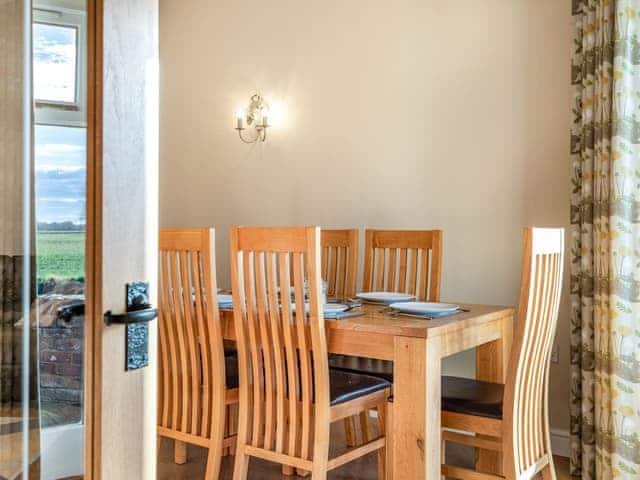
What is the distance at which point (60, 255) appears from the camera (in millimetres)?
1233

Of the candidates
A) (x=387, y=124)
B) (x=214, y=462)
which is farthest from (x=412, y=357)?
(x=387, y=124)

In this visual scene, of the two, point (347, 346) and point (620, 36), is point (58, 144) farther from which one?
point (620, 36)

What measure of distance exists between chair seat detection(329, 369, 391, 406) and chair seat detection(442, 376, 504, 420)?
0.87 feet

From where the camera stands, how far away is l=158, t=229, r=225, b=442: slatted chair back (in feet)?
8.43

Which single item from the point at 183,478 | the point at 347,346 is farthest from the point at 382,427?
the point at 183,478

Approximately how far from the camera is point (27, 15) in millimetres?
1220

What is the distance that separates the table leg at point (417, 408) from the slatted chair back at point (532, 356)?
0.24m

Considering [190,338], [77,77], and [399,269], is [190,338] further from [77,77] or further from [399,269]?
[77,77]

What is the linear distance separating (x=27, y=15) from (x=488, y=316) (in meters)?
1.95

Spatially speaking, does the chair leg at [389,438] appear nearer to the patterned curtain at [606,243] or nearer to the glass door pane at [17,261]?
the patterned curtain at [606,243]

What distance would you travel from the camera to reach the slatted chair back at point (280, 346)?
87.7 inches

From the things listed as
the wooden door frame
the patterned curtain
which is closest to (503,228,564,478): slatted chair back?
the patterned curtain

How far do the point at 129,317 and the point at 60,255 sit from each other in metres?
0.18

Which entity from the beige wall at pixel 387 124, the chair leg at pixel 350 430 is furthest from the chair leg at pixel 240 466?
the beige wall at pixel 387 124
